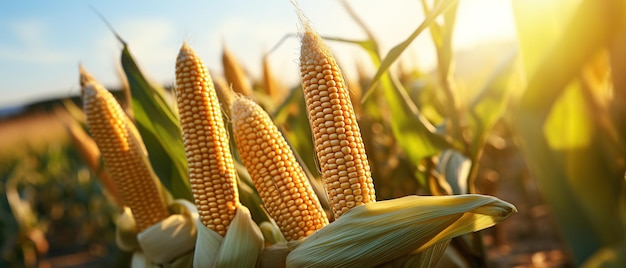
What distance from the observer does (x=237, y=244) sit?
1156 mm

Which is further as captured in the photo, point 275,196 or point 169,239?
point 169,239

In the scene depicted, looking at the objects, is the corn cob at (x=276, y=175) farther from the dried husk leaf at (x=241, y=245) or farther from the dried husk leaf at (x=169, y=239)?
the dried husk leaf at (x=169, y=239)

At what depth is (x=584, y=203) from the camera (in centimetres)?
145

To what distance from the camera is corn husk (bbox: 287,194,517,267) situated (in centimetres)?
103

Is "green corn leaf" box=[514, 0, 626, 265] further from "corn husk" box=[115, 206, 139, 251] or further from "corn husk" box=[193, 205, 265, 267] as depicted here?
"corn husk" box=[115, 206, 139, 251]

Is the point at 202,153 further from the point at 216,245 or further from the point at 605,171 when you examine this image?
the point at 605,171

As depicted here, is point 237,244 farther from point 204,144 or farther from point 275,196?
point 204,144

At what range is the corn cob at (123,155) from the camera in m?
1.47

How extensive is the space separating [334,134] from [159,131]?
2.36 ft

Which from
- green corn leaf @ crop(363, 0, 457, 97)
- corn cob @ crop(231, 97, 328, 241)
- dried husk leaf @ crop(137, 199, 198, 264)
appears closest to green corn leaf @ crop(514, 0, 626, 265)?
green corn leaf @ crop(363, 0, 457, 97)

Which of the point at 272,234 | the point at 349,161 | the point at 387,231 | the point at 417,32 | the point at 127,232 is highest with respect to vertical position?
the point at 417,32

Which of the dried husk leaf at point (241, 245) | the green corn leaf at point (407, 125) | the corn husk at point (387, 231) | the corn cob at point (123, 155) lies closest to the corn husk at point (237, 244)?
the dried husk leaf at point (241, 245)

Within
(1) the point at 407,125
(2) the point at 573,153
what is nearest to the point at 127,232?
(1) the point at 407,125

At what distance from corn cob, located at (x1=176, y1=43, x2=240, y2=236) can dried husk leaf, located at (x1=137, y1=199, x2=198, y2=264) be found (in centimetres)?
18
